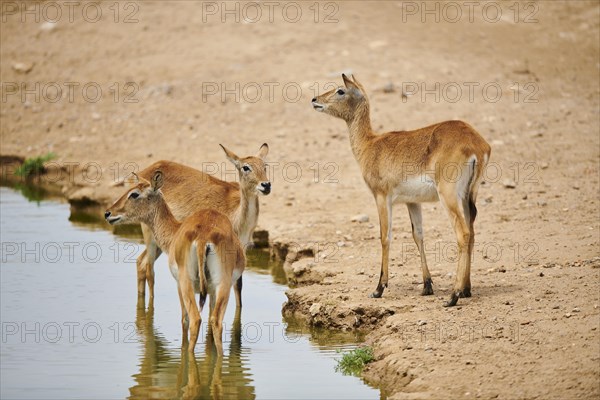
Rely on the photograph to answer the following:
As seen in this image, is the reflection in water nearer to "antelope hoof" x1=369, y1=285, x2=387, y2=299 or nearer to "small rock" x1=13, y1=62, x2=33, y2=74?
"antelope hoof" x1=369, y1=285, x2=387, y2=299

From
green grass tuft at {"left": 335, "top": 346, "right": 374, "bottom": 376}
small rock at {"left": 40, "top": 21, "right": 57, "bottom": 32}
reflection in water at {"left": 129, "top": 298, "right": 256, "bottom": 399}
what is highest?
small rock at {"left": 40, "top": 21, "right": 57, "bottom": 32}

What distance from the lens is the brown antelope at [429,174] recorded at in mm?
10203

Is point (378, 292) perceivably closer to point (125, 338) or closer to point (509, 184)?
point (125, 338)

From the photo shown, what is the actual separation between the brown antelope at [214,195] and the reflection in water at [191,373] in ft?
4.91

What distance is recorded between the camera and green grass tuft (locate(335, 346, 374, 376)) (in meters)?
9.27

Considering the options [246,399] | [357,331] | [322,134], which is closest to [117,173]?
[322,134]

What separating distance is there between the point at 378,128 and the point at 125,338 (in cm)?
871

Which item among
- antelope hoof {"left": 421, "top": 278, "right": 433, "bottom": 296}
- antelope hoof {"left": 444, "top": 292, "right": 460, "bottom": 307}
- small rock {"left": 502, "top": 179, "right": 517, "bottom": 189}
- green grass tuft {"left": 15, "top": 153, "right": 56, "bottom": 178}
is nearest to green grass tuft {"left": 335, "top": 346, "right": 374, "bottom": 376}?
antelope hoof {"left": 444, "top": 292, "right": 460, "bottom": 307}

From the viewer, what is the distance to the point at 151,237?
11930mm

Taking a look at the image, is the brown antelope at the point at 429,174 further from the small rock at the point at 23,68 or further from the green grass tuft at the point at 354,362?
the small rock at the point at 23,68

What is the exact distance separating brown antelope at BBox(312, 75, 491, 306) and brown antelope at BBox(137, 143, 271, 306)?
129 cm

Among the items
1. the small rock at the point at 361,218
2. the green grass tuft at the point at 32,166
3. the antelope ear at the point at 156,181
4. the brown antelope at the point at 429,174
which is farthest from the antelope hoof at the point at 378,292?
the green grass tuft at the point at 32,166

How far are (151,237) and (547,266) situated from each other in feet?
15.5

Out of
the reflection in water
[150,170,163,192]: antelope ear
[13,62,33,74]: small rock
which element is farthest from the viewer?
[13,62,33,74]: small rock
